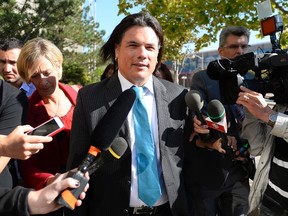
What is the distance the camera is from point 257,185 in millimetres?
2264

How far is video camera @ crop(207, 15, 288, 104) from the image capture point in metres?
2.04

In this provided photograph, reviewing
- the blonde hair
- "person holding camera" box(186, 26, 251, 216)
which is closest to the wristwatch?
"person holding camera" box(186, 26, 251, 216)

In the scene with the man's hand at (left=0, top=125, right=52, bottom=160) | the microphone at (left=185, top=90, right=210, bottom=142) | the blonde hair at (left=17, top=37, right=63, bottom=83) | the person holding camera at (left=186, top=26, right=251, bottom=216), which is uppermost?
the blonde hair at (left=17, top=37, right=63, bottom=83)

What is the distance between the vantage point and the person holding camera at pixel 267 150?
206cm

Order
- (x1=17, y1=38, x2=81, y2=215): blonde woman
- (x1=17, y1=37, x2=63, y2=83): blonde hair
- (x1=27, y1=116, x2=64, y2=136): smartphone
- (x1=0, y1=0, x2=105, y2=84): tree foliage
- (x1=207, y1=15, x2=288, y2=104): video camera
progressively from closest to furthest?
(x1=27, y1=116, x2=64, y2=136): smartphone < (x1=207, y1=15, x2=288, y2=104): video camera < (x1=17, y1=38, x2=81, y2=215): blonde woman < (x1=17, y1=37, x2=63, y2=83): blonde hair < (x1=0, y1=0, x2=105, y2=84): tree foliage

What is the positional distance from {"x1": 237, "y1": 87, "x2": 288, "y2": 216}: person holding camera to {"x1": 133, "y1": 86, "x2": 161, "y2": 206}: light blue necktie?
60cm

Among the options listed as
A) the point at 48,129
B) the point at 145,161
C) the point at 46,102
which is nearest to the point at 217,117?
the point at 145,161

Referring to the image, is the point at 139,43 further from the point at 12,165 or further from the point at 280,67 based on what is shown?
the point at 12,165

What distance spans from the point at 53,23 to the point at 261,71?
1225 centimetres

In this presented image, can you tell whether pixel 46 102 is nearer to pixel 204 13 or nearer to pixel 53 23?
pixel 204 13

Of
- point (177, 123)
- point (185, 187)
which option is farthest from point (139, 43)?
point (185, 187)

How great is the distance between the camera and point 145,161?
77.4 inches

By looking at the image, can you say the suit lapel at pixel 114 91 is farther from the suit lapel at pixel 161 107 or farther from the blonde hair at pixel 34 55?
the blonde hair at pixel 34 55

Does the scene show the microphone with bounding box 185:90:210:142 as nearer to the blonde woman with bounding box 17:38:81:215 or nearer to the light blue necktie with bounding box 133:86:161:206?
the light blue necktie with bounding box 133:86:161:206
